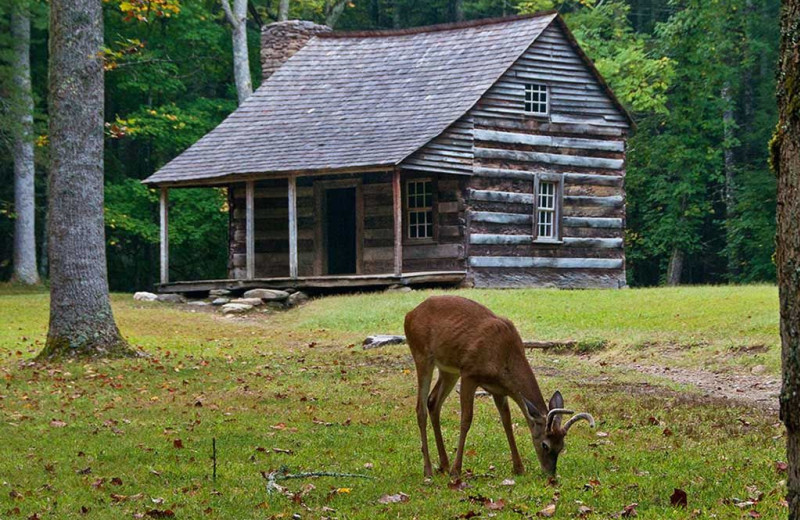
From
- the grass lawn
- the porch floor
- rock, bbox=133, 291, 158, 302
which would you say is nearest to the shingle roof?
the porch floor

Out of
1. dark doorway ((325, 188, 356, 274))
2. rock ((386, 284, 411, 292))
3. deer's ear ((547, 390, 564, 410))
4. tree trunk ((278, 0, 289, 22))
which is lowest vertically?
rock ((386, 284, 411, 292))

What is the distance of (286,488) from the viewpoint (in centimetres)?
826

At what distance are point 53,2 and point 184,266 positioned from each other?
27.6 m

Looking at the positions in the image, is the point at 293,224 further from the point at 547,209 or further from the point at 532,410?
the point at 532,410

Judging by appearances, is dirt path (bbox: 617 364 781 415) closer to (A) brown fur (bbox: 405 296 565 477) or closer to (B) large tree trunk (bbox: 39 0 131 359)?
(A) brown fur (bbox: 405 296 565 477)

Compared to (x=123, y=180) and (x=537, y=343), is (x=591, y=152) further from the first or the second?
(x=123, y=180)

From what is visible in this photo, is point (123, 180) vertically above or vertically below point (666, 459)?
above

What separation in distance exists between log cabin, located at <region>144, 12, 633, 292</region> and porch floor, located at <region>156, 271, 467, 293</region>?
54mm

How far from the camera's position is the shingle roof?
93.2 feet

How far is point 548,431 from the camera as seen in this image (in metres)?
8.19

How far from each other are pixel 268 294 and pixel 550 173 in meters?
8.65

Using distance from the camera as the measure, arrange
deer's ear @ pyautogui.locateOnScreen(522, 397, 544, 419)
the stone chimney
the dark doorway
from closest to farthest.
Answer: deer's ear @ pyautogui.locateOnScreen(522, 397, 544, 419), the dark doorway, the stone chimney

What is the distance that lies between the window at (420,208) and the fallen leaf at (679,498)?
2157 centimetres

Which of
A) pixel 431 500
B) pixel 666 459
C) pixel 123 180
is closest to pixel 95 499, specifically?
pixel 431 500
